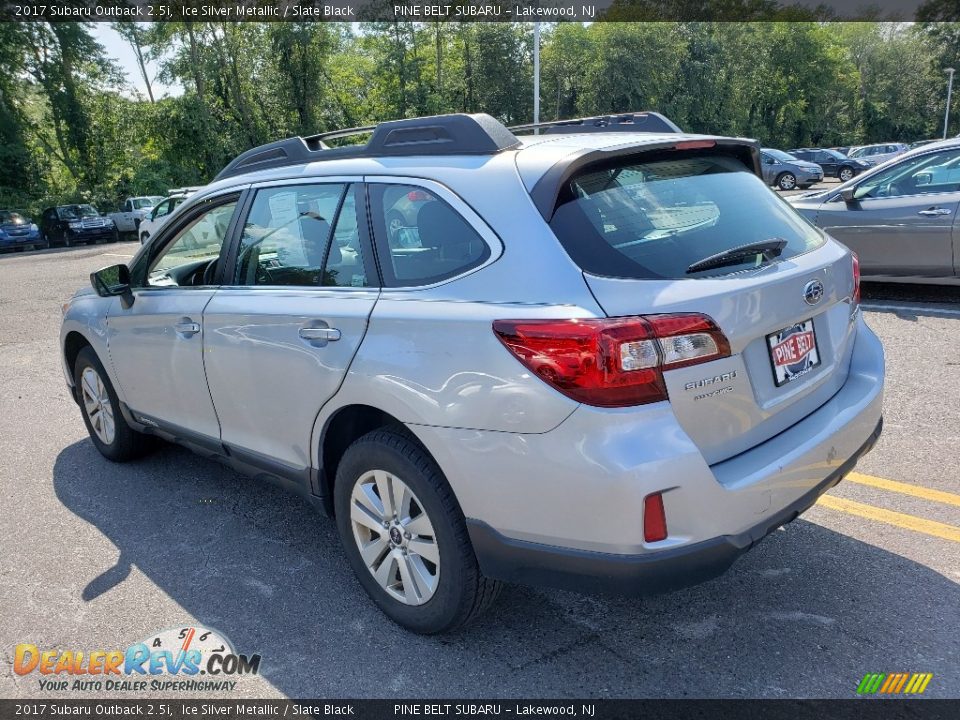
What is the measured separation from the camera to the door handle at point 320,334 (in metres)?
2.87

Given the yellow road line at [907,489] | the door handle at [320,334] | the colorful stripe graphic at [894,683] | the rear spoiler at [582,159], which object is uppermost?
the rear spoiler at [582,159]

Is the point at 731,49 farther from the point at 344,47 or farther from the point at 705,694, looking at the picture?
the point at 705,694

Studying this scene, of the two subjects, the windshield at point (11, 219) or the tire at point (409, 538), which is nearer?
the tire at point (409, 538)

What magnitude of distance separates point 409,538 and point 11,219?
30.1 meters

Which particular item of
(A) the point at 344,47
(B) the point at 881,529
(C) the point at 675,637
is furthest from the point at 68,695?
(A) the point at 344,47

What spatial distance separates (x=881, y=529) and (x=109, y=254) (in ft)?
74.9

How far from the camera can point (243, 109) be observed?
130 feet

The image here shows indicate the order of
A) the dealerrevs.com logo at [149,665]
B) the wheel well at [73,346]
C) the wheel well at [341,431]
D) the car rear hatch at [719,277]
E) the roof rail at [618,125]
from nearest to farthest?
the car rear hatch at [719,277] < the dealerrevs.com logo at [149,665] < the wheel well at [341,431] < the roof rail at [618,125] < the wheel well at [73,346]

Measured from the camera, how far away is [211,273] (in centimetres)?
381

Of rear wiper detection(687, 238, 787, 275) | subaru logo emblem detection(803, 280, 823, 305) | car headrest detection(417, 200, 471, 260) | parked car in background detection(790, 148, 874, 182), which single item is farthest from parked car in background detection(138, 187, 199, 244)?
parked car in background detection(790, 148, 874, 182)

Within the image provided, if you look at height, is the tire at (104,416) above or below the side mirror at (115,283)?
below

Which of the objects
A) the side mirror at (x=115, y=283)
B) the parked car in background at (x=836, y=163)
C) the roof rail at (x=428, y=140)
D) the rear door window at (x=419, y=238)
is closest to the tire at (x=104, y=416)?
the side mirror at (x=115, y=283)

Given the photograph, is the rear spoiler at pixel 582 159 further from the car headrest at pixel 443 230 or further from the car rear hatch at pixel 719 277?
the car headrest at pixel 443 230

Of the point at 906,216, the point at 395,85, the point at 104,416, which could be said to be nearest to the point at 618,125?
the point at 104,416
